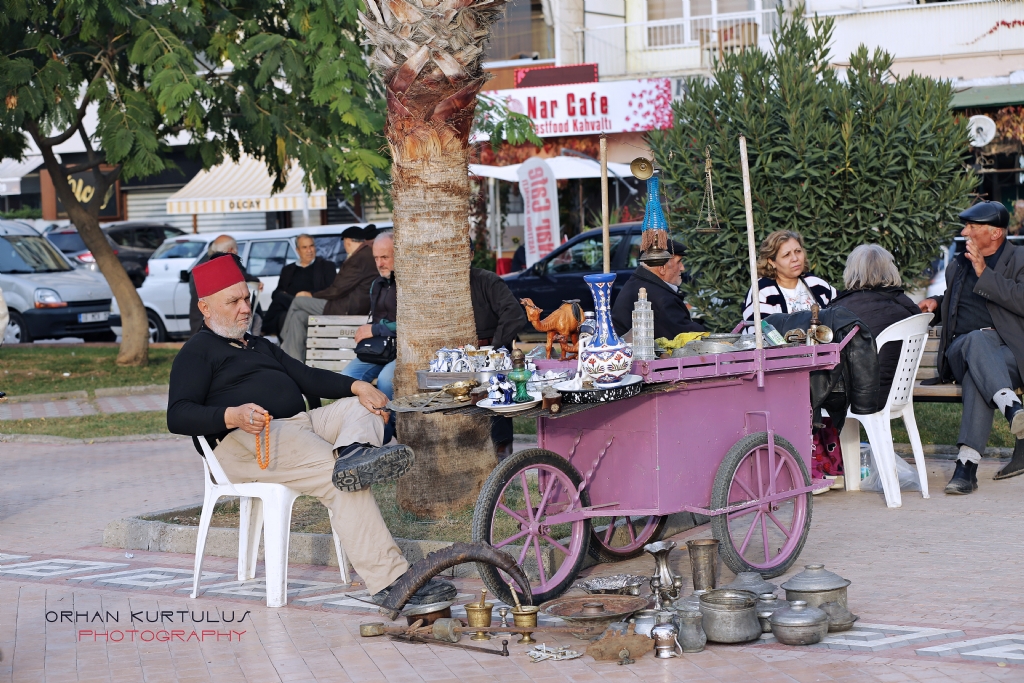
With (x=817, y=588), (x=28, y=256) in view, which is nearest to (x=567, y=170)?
(x=28, y=256)

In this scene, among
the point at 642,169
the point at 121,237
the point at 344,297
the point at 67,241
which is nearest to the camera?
the point at 642,169

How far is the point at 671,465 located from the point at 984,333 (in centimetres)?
324

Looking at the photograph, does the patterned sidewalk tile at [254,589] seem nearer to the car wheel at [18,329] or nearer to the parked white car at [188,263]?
the parked white car at [188,263]

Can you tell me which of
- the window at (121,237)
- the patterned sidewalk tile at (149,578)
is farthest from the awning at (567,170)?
the patterned sidewalk tile at (149,578)

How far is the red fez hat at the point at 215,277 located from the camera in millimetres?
6305

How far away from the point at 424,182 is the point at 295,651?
3076 mm

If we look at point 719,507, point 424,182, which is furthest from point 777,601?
point 424,182

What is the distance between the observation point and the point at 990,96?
2231 centimetres

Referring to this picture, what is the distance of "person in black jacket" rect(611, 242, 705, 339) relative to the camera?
25.0 ft

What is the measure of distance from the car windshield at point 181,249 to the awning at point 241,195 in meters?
6.15

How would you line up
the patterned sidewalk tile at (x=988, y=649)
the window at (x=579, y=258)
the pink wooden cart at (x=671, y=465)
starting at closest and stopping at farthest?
the patterned sidewalk tile at (x=988, y=649)
the pink wooden cart at (x=671, y=465)
the window at (x=579, y=258)

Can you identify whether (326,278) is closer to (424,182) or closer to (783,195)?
(783,195)

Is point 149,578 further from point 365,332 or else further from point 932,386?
point 932,386

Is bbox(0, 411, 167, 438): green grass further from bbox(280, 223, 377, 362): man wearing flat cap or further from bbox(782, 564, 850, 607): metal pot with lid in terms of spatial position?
bbox(782, 564, 850, 607): metal pot with lid
